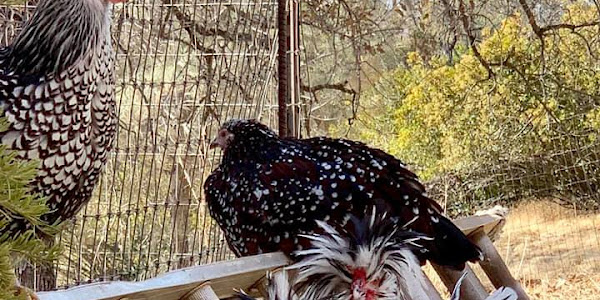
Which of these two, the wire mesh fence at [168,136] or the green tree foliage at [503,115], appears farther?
the green tree foliage at [503,115]

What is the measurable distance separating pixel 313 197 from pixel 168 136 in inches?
39.0

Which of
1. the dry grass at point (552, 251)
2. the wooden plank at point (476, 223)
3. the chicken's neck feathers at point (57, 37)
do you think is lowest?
the dry grass at point (552, 251)

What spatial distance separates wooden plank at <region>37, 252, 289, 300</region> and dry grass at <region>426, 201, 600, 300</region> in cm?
323

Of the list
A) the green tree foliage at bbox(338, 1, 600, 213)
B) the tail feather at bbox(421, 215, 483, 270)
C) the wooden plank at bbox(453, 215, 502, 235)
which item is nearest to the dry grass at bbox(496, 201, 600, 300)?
the green tree foliage at bbox(338, 1, 600, 213)

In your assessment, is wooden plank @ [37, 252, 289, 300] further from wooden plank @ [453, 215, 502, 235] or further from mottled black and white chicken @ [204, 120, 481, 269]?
wooden plank @ [453, 215, 502, 235]

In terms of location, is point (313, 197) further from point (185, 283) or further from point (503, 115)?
point (503, 115)

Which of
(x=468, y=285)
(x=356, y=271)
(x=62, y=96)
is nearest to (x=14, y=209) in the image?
(x=356, y=271)

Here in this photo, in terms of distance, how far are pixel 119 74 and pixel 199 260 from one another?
916mm

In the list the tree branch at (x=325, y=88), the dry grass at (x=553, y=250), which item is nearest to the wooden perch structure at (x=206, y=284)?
the tree branch at (x=325, y=88)

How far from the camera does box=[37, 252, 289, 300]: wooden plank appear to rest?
4.48ft

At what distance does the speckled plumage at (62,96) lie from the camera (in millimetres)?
1709

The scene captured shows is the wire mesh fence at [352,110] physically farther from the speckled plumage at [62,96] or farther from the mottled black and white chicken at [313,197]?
the mottled black and white chicken at [313,197]

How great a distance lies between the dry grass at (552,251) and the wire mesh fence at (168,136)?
2.27 metres

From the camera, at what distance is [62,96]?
5.73ft
